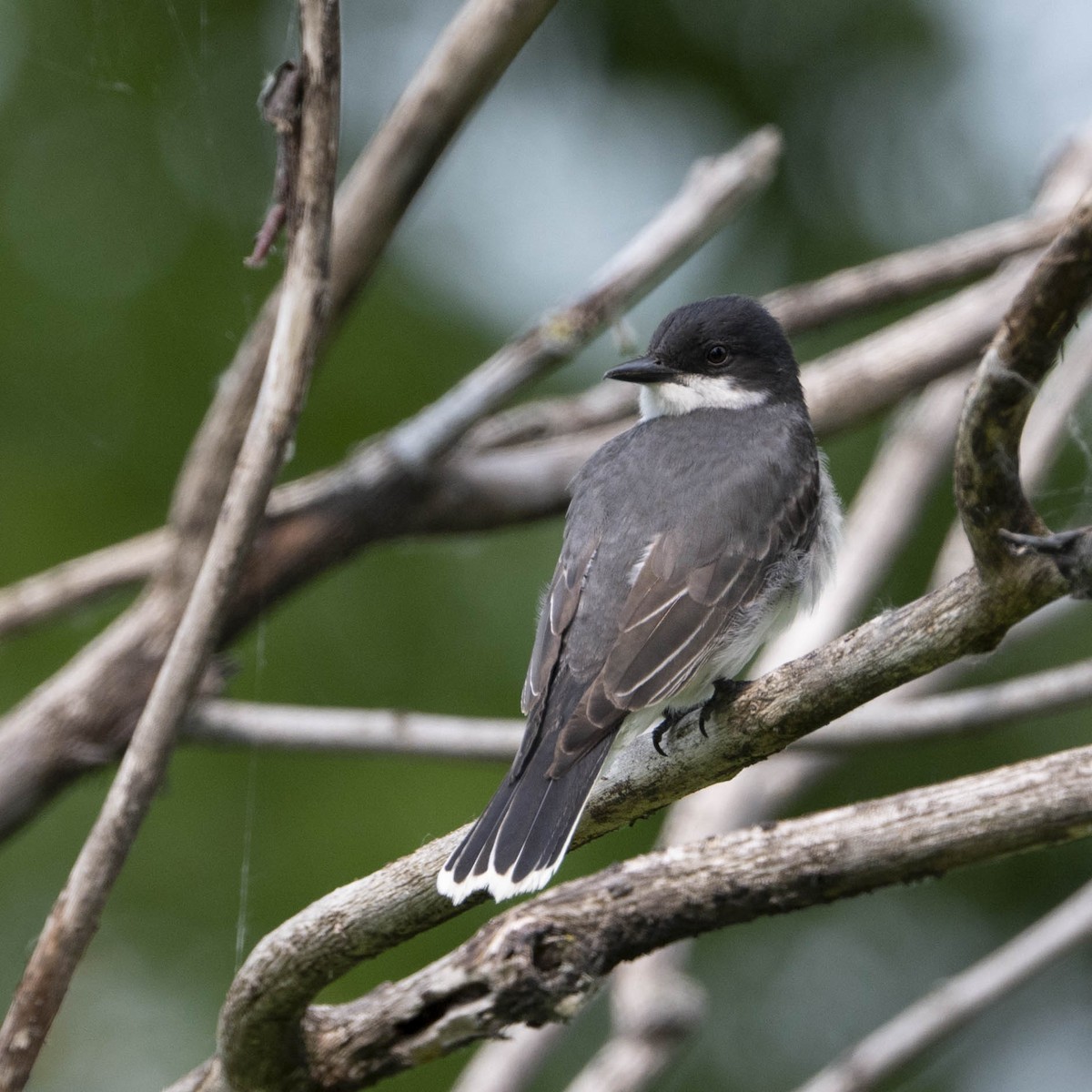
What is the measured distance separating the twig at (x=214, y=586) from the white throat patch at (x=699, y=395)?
1.51m

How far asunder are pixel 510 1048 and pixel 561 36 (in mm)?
5032

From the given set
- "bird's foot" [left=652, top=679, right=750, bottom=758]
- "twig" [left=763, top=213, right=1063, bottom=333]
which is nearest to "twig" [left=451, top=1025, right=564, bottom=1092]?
"bird's foot" [left=652, top=679, right=750, bottom=758]

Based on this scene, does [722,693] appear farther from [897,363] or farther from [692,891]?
[897,363]

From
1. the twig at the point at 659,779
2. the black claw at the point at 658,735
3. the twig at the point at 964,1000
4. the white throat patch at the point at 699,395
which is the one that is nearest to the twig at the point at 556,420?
the white throat patch at the point at 699,395

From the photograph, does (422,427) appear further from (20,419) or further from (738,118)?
(738,118)

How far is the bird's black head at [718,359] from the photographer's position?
4.39m

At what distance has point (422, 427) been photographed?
4.25m

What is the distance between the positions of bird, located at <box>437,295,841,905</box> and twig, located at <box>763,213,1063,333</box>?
0.72 meters

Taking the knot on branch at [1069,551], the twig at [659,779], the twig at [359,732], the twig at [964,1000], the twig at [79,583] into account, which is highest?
the twig at [79,583]

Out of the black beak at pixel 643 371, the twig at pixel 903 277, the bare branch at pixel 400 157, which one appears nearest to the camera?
the bare branch at pixel 400 157

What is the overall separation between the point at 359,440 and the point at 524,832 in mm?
→ 3551

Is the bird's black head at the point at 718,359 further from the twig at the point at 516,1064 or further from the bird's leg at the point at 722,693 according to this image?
the twig at the point at 516,1064

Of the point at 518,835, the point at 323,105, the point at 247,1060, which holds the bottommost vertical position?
the point at 247,1060

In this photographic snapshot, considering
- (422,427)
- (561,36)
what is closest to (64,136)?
(561,36)
